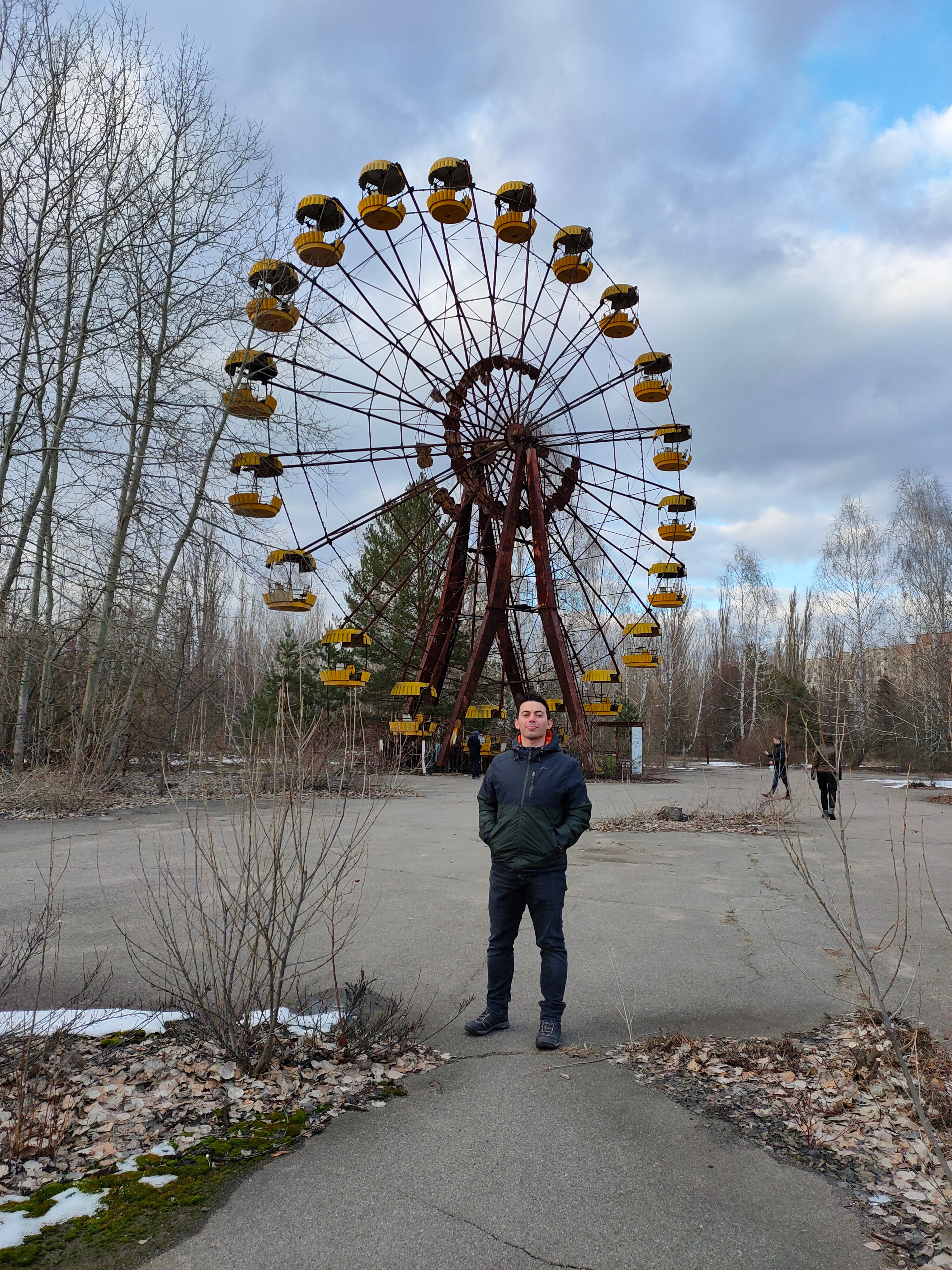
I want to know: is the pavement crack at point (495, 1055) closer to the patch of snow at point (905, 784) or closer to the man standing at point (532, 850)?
the man standing at point (532, 850)

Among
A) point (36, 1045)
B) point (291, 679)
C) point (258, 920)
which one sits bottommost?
point (36, 1045)

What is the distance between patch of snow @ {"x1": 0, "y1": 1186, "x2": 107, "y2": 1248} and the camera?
2.53 meters

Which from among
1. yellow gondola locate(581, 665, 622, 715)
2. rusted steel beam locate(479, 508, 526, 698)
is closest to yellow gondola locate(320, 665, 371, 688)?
rusted steel beam locate(479, 508, 526, 698)

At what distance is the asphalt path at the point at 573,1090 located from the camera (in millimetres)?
2615

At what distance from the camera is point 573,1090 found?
3.77 meters

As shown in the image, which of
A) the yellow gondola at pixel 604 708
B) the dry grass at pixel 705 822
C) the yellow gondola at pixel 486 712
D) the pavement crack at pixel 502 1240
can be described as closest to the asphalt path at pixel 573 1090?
the pavement crack at pixel 502 1240

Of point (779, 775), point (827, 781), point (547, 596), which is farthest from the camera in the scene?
point (547, 596)

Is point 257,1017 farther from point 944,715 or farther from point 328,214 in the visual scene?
point 944,715

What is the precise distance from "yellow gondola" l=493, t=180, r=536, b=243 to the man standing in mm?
17096

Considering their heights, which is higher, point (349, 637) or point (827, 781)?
point (349, 637)

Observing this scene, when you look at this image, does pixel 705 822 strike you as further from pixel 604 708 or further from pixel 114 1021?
pixel 114 1021

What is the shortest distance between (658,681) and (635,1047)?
153ft

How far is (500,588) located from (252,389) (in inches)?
291

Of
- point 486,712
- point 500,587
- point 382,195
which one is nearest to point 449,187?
point 382,195
